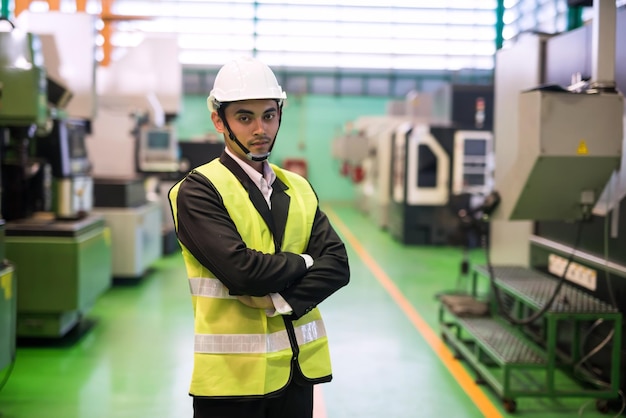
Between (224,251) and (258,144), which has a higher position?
(258,144)

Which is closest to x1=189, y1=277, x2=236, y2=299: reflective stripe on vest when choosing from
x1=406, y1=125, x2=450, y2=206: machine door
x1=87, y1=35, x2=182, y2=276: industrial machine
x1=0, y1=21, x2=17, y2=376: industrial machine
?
x1=0, y1=21, x2=17, y2=376: industrial machine

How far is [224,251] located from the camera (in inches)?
69.3

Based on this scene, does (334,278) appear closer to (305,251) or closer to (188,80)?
(305,251)

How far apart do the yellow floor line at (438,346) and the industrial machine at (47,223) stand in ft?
8.02

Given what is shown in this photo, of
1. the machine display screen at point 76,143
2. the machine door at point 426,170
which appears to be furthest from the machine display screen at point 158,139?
the machine door at point 426,170

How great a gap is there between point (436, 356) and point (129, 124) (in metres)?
4.14

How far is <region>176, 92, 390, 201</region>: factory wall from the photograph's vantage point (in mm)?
16422

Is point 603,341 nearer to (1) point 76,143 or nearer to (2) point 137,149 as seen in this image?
(1) point 76,143

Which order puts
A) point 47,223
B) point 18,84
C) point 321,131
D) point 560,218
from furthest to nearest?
point 321,131, point 47,223, point 18,84, point 560,218

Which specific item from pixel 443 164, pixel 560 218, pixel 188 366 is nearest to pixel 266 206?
pixel 560 218

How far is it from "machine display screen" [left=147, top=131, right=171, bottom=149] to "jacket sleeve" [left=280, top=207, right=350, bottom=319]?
603 cm

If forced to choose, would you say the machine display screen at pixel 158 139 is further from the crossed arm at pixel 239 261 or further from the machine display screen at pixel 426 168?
the crossed arm at pixel 239 261

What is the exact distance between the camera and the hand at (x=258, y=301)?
6.03 feet

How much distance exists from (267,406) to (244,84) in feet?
2.92
